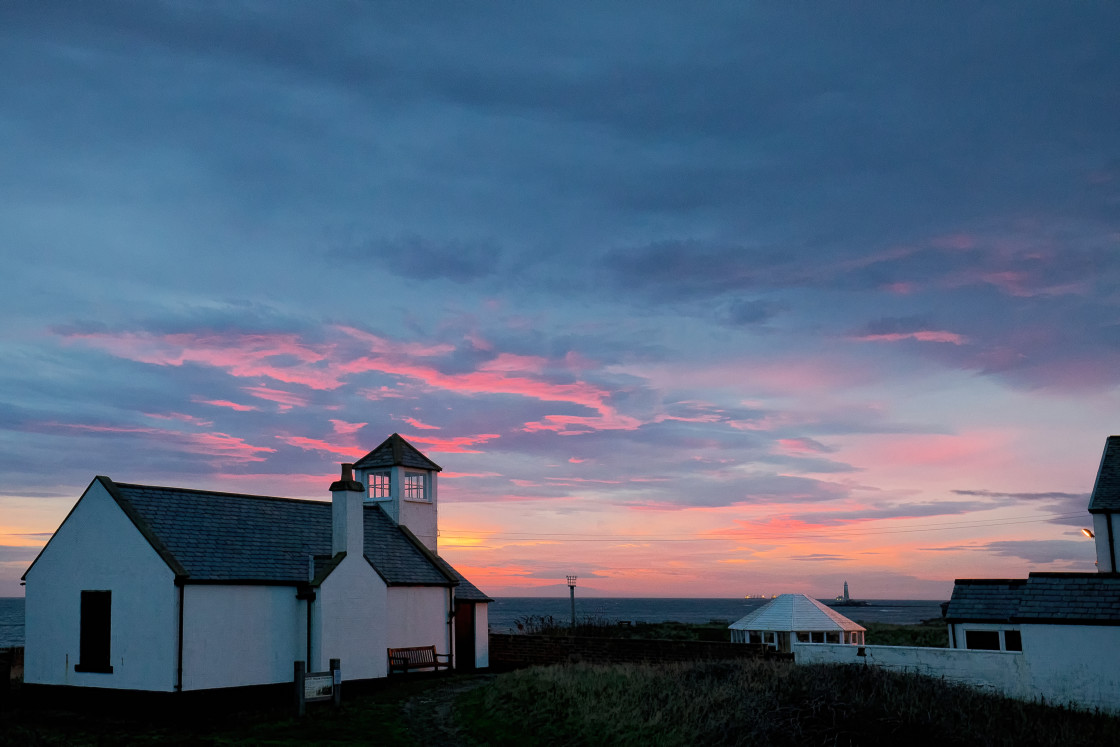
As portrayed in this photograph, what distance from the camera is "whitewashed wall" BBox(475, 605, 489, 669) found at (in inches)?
1472

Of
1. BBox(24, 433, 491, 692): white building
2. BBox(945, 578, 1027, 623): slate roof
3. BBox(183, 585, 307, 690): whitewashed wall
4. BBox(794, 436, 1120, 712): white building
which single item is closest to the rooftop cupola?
BBox(24, 433, 491, 692): white building

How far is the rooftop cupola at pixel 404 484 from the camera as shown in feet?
126

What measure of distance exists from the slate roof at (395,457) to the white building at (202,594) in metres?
5.32

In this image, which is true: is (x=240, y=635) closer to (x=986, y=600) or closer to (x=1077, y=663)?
(x=1077, y=663)

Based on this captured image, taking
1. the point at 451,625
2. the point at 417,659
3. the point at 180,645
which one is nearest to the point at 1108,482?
the point at 451,625

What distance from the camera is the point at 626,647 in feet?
122

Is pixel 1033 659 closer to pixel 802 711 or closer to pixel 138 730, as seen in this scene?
pixel 802 711

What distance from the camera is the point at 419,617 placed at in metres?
34.7

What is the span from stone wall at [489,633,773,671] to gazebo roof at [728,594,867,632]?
1.64 m

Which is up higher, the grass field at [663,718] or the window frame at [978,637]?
the window frame at [978,637]

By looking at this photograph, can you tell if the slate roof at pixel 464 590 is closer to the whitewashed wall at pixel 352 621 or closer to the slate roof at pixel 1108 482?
the whitewashed wall at pixel 352 621

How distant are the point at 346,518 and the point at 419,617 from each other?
241 inches

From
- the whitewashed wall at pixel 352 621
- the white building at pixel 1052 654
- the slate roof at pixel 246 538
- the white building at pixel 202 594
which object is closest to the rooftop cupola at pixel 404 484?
the slate roof at pixel 246 538

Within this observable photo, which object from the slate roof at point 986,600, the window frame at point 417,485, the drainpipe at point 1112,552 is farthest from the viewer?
the window frame at point 417,485
